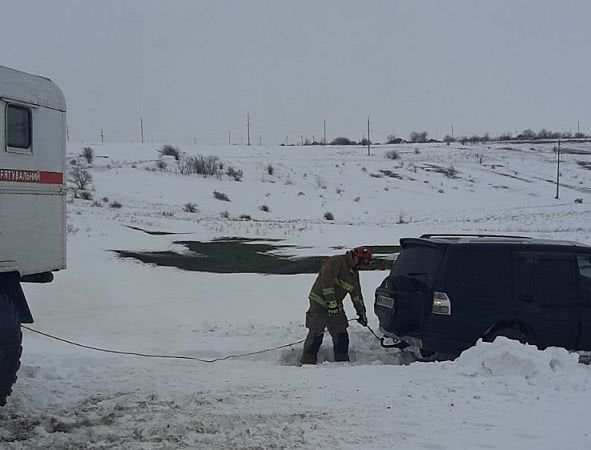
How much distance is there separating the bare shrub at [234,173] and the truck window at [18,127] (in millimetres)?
46315

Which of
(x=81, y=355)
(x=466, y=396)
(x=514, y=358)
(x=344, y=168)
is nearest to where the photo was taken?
(x=466, y=396)

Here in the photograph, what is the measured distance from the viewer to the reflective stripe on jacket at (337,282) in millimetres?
9531

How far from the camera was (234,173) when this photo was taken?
54094 mm

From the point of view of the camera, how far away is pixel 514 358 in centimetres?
681

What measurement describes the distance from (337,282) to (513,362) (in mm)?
3208

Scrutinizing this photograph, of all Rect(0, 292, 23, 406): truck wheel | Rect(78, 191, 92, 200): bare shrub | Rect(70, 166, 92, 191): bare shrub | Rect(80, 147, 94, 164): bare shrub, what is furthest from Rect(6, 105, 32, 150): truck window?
Rect(80, 147, 94, 164): bare shrub

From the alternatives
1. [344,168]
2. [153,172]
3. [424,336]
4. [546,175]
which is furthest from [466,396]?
[546,175]

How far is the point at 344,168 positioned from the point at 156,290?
1890 inches

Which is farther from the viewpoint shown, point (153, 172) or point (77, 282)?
point (153, 172)

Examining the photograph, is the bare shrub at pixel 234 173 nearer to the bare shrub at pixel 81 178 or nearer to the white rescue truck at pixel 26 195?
the bare shrub at pixel 81 178

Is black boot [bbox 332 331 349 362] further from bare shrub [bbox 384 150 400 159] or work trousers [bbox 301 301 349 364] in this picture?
bare shrub [bbox 384 150 400 159]

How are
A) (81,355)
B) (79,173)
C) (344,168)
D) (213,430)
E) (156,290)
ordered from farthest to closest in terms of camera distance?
(344,168), (79,173), (156,290), (81,355), (213,430)

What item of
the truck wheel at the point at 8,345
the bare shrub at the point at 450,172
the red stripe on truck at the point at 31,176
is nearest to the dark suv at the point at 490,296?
the red stripe on truck at the point at 31,176

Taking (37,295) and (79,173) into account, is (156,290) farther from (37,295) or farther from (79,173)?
(79,173)
